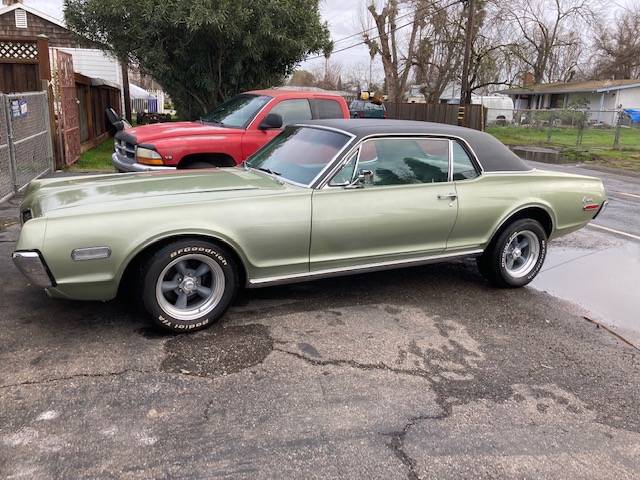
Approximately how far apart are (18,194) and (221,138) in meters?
3.44

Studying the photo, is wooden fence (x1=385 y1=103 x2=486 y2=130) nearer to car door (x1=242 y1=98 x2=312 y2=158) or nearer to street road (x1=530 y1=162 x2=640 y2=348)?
street road (x1=530 y1=162 x2=640 y2=348)

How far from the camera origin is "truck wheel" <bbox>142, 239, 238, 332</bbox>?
151 inches

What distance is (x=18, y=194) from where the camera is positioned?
859 cm

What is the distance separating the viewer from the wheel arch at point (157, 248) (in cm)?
376

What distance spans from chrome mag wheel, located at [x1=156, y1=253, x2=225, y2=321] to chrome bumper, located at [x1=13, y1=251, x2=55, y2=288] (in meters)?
0.72

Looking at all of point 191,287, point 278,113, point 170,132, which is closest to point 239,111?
point 278,113

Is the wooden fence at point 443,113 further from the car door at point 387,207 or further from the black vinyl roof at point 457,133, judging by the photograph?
the car door at point 387,207

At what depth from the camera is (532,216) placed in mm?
5480

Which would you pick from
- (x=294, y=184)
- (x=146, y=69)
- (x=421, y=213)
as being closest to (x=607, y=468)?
(x=421, y=213)

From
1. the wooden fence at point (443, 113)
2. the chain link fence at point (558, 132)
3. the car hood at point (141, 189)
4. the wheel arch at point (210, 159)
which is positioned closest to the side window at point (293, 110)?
the wheel arch at point (210, 159)

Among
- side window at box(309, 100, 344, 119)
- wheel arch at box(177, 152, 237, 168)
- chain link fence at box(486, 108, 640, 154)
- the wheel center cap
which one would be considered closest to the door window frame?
the wheel center cap

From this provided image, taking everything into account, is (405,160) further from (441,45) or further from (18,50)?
(441,45)

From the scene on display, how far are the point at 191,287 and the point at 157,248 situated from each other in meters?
0.38

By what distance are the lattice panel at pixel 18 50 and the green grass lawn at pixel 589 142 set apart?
16112 mm
